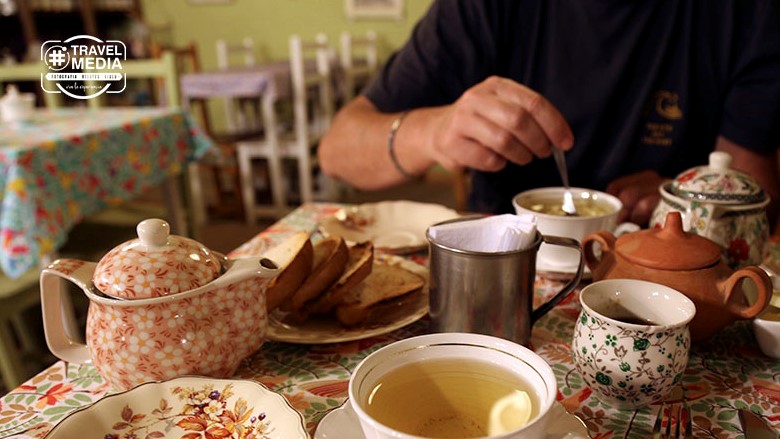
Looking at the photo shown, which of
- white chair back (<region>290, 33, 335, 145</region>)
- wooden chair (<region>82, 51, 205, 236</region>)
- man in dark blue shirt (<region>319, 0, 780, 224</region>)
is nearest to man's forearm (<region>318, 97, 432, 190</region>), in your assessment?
man in dark blue shirt (<region>319, 0, 780, 224</region>)

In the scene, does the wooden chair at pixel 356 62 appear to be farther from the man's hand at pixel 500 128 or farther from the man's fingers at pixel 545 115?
the man's fingers at pixel 545 115

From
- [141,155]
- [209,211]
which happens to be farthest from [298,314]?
[209,211]

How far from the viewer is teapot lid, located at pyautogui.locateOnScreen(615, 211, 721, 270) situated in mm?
594

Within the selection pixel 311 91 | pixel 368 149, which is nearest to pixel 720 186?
pixel 368 149

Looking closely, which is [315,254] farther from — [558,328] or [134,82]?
[134,82]

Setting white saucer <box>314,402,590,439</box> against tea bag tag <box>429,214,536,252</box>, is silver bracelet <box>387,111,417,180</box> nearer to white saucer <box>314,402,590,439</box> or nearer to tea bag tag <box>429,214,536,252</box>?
tea bag tag <box>429,214,536,252</box>

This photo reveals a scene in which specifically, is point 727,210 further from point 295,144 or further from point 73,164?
point 295,144

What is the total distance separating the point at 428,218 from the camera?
1.05 meters

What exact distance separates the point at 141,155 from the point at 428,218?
1331 millimetres

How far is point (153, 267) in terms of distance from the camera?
0.54 metres

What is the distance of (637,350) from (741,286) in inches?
7.2

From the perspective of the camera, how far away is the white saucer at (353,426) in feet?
1.53

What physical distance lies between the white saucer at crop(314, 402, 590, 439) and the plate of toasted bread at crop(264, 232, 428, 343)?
0.17m
